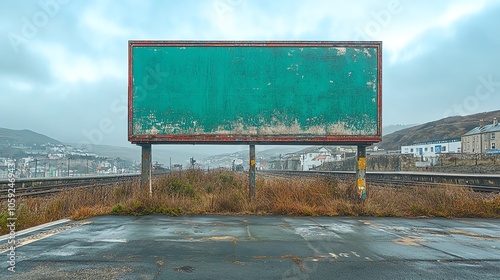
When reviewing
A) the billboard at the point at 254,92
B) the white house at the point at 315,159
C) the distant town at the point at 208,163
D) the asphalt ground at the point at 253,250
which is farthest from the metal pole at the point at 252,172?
the white house at the point at 315,159

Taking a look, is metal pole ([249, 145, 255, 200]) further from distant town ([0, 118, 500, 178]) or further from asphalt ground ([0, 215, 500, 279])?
distant town ([0, 118, 500, 178])

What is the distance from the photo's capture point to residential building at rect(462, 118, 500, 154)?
74.4 metres

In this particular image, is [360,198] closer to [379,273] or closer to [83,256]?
[379,273]

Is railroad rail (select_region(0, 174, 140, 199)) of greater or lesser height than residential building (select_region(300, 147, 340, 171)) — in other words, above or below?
above

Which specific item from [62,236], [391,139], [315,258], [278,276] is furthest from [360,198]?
[391,139]

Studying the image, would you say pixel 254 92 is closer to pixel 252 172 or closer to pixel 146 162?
pixel 252 172

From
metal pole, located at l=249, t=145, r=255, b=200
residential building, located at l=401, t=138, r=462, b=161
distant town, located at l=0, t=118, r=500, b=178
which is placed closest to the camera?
metal pole, located at l=249, t=145, r=255, b=200

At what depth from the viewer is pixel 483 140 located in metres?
78.2

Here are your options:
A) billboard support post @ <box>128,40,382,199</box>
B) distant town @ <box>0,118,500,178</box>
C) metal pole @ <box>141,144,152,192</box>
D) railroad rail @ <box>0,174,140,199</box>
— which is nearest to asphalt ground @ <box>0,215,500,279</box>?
metal pole @ <box>141,144,152,192</box>

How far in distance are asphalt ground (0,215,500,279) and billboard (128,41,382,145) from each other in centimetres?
386

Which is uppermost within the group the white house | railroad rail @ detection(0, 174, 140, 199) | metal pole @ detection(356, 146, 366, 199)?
metal pole @ detection(356, 146, 366, 199)

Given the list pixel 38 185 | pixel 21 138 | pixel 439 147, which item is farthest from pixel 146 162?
pixel 21 138

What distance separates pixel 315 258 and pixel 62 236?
208 inches

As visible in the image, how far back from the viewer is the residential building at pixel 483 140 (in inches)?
2928
